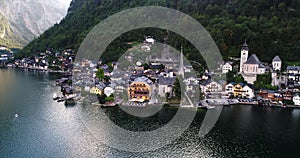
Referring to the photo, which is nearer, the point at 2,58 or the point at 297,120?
the point at 297,120

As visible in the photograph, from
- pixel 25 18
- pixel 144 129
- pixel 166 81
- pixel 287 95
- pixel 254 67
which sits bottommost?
pixel 144 129

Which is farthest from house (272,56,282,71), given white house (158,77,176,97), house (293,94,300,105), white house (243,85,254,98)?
white house (158,77,176,97)

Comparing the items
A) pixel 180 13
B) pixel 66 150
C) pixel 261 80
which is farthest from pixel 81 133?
pixel 180 13

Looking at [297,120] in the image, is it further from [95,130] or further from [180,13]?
[180,13]

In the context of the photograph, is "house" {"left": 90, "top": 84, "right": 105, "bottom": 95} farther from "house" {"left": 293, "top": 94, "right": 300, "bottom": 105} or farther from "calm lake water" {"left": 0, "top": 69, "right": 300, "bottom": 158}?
"house" {"left": 293, "top": 94, "right": 300, "bottom": 105}

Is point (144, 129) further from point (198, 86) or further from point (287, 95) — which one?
point (287, 95)

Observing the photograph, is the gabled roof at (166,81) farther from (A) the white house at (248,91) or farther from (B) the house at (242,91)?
(A) the white house at (248,91)

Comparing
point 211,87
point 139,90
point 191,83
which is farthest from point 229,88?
point 139,90
